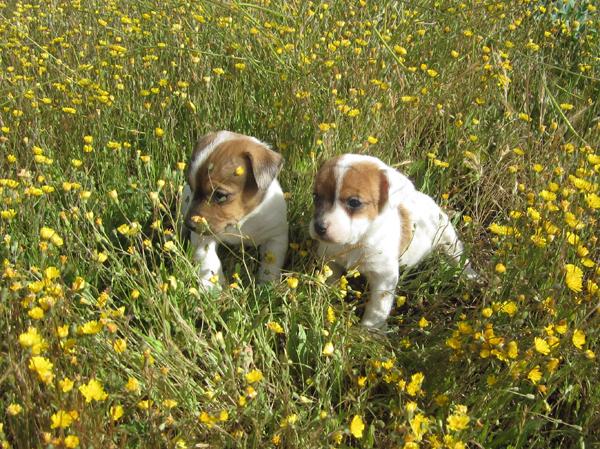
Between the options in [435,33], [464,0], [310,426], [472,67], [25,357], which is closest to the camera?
[25,357]

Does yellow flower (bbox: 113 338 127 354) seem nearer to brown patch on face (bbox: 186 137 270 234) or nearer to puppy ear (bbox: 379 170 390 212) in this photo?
brown patch on face (bbox: 186 137 270 234)

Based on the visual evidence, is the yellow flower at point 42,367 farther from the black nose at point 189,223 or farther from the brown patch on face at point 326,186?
the brown patch on face at point 326,186

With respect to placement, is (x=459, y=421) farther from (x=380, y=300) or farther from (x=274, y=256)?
(x=274, y=256)

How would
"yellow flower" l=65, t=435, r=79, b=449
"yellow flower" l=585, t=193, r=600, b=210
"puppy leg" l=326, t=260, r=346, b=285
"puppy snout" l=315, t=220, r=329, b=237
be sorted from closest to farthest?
"yellow flower" l=65, t=435, r=79, b=449, "yellow flower" l=585, t=193, r=600, b=210, "puppy snout" l=315, t=220, r=329, b=237, "puppy leg" l=326, t=260, r=346, b=285

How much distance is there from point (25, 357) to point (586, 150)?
97.3 inches

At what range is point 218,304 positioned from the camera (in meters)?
2.60

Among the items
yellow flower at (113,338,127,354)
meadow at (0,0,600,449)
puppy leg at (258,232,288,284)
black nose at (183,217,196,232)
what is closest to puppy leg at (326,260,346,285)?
meadow at (0,0,600,449)

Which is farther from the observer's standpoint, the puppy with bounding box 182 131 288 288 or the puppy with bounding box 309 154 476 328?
the puppy with bounding box 182 131 288 288

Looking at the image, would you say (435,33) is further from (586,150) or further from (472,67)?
(586,150)

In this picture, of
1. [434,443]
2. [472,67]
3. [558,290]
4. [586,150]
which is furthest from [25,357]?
[472,67]

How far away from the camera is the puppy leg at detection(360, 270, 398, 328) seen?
284 cm

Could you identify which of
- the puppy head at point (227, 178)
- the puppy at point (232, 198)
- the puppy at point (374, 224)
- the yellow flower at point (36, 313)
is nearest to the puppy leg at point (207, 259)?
the puppy at point (232, 198)

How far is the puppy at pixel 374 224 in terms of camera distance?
2658 millimetres

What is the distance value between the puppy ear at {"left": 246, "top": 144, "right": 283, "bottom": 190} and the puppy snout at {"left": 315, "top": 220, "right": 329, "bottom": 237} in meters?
0.45
